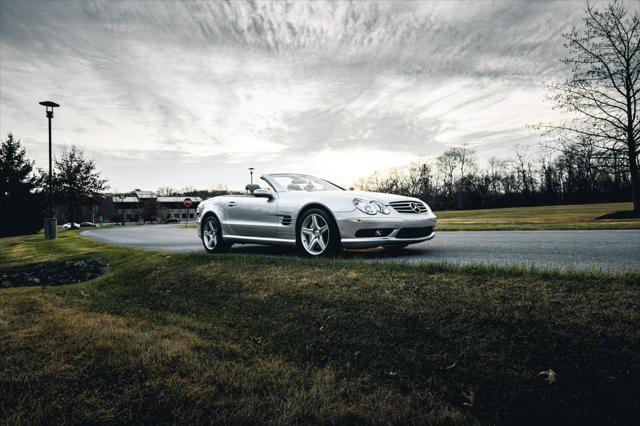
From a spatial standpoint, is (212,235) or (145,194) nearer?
(212,235)

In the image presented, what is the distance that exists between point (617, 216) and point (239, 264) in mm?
20956

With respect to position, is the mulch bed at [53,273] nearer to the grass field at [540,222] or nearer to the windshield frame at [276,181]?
the windshield frame at [276,181]

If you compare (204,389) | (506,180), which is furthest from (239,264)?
(506,180)

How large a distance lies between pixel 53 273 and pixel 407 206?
8.77m

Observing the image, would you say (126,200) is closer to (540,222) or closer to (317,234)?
(540,222)

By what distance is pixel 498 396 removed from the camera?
9.27 feet

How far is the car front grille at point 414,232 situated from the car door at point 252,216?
2.20m

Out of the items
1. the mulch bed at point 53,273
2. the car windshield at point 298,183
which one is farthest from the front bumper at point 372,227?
the mulch bed at point 53,273

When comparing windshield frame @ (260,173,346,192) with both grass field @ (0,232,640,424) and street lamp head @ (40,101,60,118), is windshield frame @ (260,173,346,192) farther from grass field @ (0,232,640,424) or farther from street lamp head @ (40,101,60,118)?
street lamp head @ (40,101,60,118)

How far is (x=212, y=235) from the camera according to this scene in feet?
28.0

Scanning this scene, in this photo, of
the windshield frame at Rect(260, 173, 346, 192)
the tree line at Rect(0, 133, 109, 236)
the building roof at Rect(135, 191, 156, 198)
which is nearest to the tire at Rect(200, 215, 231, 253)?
the windshield frame at Rect(260, 173, 346, 192)

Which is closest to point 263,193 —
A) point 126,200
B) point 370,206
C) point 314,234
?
point 314,234

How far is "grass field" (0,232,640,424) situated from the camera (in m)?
2.71

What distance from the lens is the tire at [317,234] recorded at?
20.8 feet
